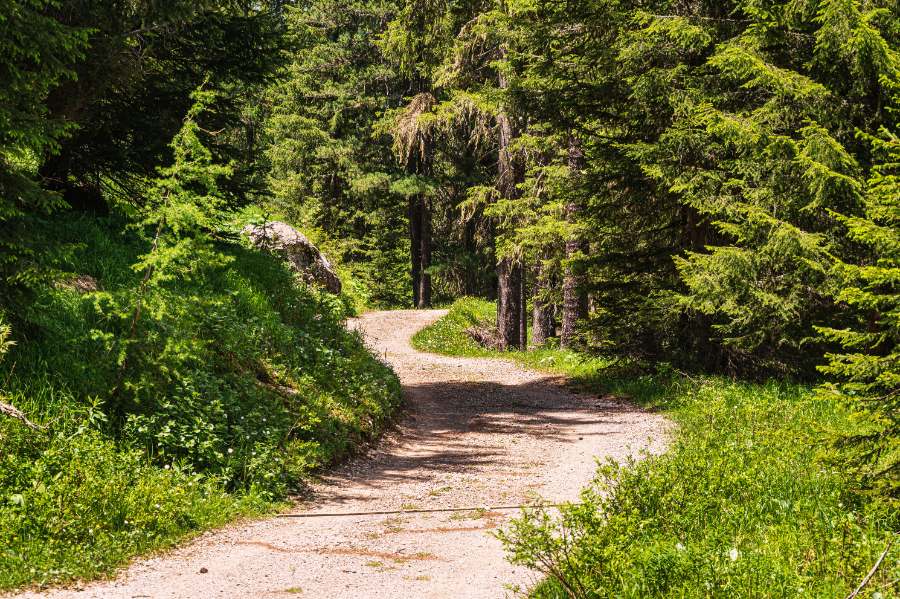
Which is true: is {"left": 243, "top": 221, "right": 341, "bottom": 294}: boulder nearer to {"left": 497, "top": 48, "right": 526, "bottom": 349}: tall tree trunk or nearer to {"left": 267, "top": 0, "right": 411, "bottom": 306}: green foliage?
{"left": 497, "top": 48, "right": 526, "bottom": 349}: tall tree trunk

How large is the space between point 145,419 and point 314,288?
1151 centimetres

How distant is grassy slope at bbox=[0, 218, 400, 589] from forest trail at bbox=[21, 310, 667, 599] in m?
0.35

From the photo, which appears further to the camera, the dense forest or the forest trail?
the dense forest

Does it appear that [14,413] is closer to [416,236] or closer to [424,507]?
[424,507]

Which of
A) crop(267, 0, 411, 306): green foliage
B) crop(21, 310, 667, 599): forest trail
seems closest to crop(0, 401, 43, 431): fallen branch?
crop(21, 310, 667, 599): forest trail

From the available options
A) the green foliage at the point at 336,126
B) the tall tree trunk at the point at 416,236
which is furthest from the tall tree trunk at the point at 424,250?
the green foliage at the point at 336,126

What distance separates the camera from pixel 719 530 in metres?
5.48

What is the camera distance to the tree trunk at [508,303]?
23625 millimetres

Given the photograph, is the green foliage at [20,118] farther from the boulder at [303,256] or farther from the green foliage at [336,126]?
the green foliage at [336,126]

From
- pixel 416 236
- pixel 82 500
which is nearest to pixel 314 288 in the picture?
pixel 82 500

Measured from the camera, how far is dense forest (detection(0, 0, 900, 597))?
643cm

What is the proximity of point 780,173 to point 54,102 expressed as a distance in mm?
10931

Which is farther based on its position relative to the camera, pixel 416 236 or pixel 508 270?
pixel 416 236

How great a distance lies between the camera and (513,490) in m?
8.45
